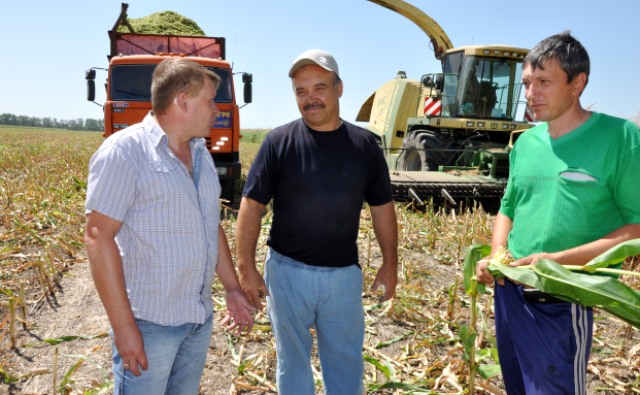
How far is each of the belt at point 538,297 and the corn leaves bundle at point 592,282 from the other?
0.03 m

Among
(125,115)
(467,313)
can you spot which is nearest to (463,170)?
(467,313)

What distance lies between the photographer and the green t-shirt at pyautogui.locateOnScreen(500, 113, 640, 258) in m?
1.75

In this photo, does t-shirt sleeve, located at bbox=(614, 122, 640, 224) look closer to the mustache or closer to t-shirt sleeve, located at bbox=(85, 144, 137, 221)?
the mustache

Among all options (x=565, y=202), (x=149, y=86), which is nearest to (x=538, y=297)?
(x=565, y=202)

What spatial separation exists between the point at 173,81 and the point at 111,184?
436 millimetres

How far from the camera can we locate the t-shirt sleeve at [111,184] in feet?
5.27

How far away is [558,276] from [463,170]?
23.9ft

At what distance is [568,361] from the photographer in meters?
1.80

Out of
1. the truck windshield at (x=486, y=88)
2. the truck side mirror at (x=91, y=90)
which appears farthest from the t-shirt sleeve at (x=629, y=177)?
A: the truck side mirror at (x=91, y=90)

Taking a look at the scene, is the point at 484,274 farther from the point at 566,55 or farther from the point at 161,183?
the point at 161,183

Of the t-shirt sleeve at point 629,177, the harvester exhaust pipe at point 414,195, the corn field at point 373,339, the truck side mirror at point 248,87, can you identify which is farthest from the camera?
the truck side mirror at point 248,87

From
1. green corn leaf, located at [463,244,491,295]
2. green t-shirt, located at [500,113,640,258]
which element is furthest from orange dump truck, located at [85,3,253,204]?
green t-shirt, located at [500,113,640,258]

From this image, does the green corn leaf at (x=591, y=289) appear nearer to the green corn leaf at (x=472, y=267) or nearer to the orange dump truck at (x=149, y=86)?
the green corn leaf at (x=472, y=267)

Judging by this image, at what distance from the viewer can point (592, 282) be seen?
1.65m
